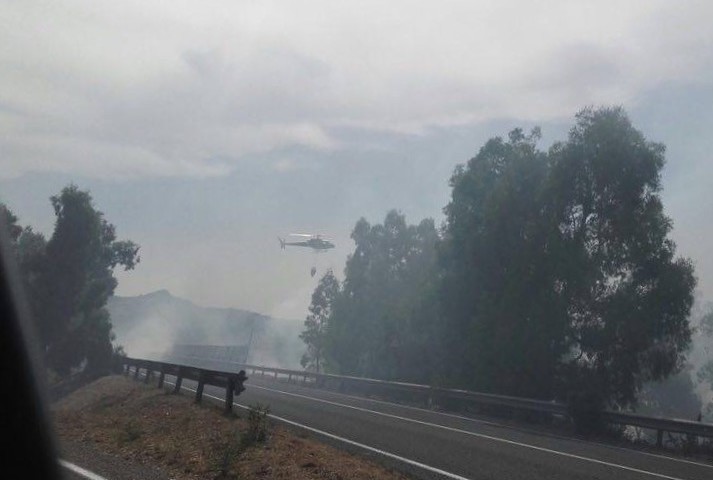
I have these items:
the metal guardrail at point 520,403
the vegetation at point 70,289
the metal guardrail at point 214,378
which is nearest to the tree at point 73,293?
the vegetation at point 70,289

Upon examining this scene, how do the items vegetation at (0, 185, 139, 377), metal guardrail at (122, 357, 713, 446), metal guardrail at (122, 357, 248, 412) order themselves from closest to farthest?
metal guardrail at (122, 357, 248, 412)
metal guardrail at (122, 357, 713, 446)
vegetation at (0, 185, 139, 377)

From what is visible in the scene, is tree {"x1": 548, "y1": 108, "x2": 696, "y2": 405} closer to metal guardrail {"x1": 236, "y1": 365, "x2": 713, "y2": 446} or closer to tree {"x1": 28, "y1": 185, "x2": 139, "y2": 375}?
metal guardrail {"x1": 236, "y1": 365, "x2": 713, "y2": 446}

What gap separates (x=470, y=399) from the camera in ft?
92.5

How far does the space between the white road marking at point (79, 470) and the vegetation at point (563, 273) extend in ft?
76.0

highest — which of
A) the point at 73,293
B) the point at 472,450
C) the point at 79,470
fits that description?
the point at 73,293

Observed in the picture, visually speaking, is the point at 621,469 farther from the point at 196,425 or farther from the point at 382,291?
the point at 382,291

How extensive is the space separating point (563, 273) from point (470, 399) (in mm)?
7593

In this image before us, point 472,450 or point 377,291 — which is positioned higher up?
point 377,291

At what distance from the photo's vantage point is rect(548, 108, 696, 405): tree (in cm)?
3062

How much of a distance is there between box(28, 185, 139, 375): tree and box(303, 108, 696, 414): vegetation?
69.7 ft

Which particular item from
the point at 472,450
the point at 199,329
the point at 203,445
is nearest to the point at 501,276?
the point at 472,450

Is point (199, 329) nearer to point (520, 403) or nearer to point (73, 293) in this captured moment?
point (73, 293)

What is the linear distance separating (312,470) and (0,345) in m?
14.5

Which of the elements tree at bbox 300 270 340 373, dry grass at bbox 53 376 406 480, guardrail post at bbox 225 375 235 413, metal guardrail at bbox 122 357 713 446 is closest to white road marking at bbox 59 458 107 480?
dry grass at bbox 53 376 406 480
